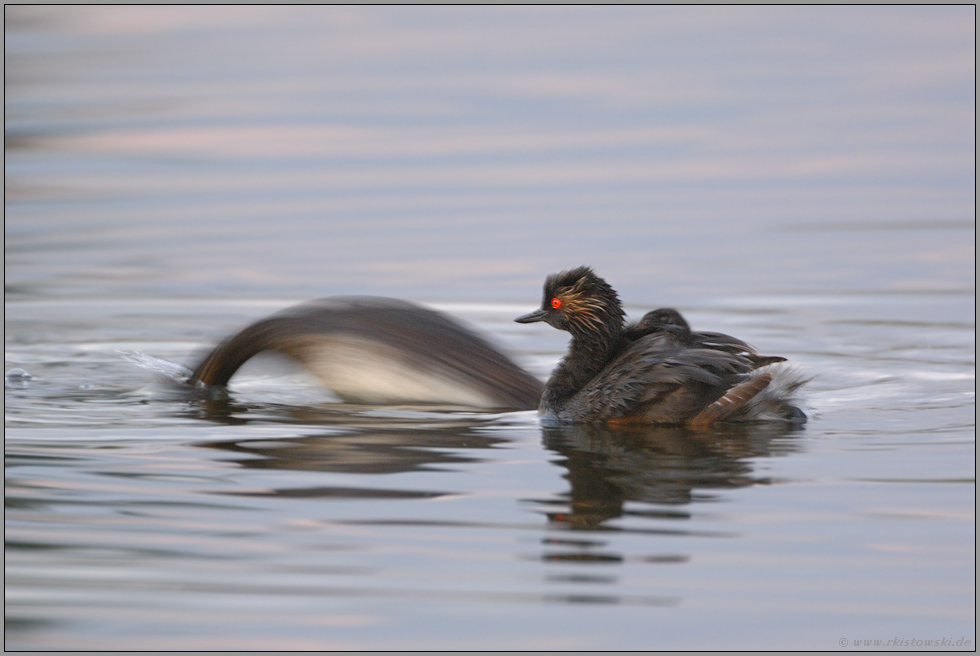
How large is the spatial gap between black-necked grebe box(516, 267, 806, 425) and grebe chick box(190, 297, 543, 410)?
359mm

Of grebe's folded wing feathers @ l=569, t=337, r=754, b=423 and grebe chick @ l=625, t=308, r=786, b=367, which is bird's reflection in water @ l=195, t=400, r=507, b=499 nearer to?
grebe's folded wing feathers @ l=569, t=337, r=754, b=423

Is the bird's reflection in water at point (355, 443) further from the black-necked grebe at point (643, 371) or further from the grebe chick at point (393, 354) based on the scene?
the black-necked grebe at point (643, 371)

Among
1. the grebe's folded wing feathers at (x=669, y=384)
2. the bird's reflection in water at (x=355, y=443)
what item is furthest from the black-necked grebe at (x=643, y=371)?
the bird's reflection in water at (x=355, y=443)

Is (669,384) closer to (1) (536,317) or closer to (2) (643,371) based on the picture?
(2) (643,371)

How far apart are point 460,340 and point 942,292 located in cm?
438

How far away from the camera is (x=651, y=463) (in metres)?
6.05

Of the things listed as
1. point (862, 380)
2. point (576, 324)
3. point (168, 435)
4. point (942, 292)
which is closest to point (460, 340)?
point (576, 324)

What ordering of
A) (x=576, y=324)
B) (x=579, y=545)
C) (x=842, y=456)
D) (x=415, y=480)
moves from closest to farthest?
(x=579, y=545), (x=415, y=480), (x=842, y=456), (x=576, y=324)

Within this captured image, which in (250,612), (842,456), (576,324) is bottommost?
(250,612)

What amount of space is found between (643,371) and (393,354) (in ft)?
4.52

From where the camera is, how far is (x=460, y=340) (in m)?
7.63

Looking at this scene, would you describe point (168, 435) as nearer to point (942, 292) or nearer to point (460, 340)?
point (460, 340)

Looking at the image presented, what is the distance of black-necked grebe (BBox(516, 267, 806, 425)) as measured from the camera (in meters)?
6.87

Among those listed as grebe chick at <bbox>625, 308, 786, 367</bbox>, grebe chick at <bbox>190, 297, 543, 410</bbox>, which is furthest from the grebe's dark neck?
grebe chick at <bbox>190, 297, 543, 410</bbox>
